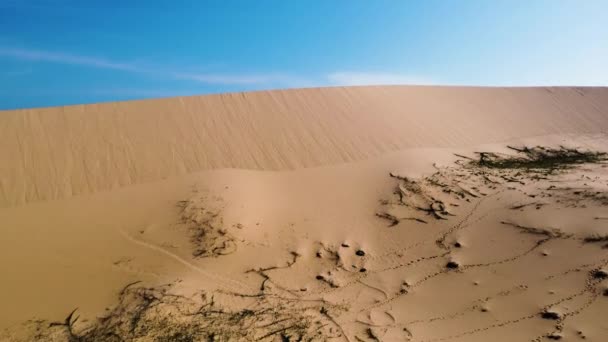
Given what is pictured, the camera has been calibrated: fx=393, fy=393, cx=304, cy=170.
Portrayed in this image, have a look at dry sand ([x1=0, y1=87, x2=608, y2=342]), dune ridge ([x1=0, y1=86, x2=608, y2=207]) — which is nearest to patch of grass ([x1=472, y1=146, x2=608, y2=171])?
dry sand ([x1=0, y1=87, x2=608, y2=342])

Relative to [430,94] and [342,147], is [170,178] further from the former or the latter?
[430,94]

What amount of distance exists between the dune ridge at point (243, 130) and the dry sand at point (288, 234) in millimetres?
67

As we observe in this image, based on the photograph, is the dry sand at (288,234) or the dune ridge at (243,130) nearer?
the dry sand at (288,234)

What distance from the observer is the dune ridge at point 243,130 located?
9.31m

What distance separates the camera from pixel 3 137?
10539 millimetres

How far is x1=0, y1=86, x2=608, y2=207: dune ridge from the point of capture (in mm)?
9312

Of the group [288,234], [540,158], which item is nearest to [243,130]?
[288,234]

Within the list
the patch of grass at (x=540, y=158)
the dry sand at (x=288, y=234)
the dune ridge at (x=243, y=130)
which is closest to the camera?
the dry sand at (x=288, y=234)

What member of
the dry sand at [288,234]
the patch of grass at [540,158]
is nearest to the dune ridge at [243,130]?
the dry sand at [288,234]

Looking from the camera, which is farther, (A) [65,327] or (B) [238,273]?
(B) [238,273]

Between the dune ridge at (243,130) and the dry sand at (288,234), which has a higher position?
the dune ridge at (243,130)

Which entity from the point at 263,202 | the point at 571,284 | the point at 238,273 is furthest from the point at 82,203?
the point at 571,284

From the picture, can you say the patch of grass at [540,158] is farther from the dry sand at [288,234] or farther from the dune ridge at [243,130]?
the dune ridge at [243,130]

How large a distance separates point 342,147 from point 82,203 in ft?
20.9
